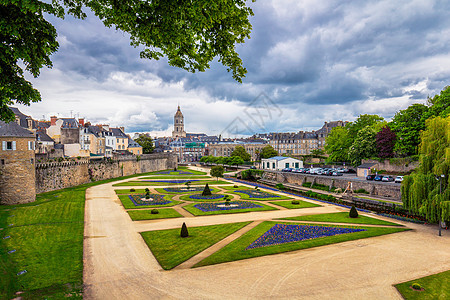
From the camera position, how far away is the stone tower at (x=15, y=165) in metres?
27.6

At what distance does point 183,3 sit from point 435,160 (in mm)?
24715

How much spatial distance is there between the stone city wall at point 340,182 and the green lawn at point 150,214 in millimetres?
25582

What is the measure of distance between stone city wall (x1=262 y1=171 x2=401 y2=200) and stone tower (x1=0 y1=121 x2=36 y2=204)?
39374 millimetres

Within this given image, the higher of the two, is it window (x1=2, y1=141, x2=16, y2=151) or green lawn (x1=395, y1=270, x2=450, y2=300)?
window (x1=2, y1=141, x2=16, y2=151)

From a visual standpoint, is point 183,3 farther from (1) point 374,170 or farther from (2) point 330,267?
(1) point 374,170

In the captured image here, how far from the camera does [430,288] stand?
12.4 meters

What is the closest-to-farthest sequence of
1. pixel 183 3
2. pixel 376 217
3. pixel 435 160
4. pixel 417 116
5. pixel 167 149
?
pixel 183 3 → pixel 435 160 → pixel 376 217 → pixel 417 116 → pixel 167 149

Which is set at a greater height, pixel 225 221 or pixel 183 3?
pixel 183 3

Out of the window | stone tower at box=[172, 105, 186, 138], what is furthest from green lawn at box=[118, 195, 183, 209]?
stone tower at box=[172, 105, 186, 138]

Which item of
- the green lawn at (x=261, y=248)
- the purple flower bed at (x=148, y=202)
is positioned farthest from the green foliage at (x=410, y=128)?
the purple flower bed at (x=148, y=202)

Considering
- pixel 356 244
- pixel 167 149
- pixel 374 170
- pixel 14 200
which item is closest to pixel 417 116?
pixel 374 170

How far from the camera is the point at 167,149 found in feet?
476

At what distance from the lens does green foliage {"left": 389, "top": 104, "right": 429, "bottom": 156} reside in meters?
46.9

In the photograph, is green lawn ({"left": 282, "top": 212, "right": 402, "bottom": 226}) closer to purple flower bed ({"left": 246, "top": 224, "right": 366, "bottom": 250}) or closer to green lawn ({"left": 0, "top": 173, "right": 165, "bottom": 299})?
purple flower bed ({"left": 246, "top": 224, "right": 366, "bottom": 250})
